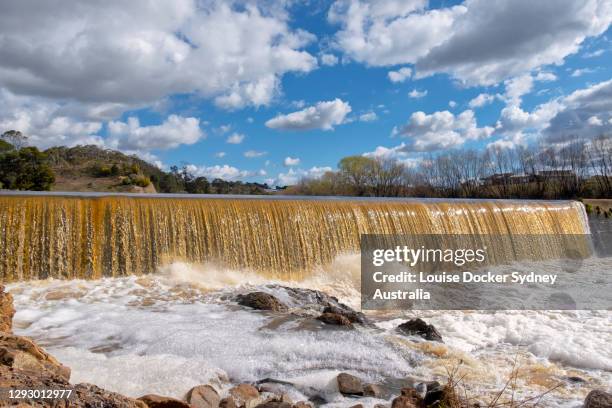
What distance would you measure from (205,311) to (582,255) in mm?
15279

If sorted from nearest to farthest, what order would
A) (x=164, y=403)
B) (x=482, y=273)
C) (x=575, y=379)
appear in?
(x=164, y=403) → (x=575, y=379) → (x=482, y=273)

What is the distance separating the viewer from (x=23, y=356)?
9.96 feet

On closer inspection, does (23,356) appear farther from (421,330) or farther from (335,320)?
(421,330)

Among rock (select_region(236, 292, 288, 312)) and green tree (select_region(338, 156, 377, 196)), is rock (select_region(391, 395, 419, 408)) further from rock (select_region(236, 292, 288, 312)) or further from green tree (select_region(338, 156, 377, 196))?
green tree (select_region(338, 156, 377, 196))

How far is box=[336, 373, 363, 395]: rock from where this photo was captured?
4535 millimetres

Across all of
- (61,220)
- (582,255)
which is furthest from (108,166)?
(582,255)

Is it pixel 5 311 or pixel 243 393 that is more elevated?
pixel 5 311

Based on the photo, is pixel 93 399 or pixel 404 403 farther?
pixel 404 403

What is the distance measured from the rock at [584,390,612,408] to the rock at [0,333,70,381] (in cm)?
426

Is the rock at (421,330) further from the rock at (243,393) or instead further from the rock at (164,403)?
the rock at (164,403)

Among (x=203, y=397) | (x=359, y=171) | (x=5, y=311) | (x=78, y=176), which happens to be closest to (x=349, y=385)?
(x=203, y=397)

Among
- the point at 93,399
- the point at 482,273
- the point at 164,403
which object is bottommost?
the point at 482,273

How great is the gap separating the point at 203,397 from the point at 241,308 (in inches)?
137

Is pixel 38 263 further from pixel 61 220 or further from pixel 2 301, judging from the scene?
pixel 2 301
